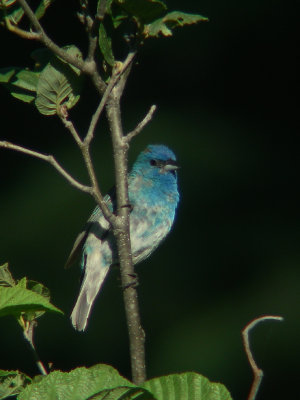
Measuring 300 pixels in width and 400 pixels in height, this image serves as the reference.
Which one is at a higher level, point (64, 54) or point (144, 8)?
point (144, 8)

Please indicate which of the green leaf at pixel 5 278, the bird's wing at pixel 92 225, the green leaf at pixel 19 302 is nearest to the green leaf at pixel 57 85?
the green leaf at pixel 5 278

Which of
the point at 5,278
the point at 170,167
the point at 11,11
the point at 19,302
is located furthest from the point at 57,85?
the point at 170,167

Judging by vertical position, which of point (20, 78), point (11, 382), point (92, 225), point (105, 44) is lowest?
point (92, 225)

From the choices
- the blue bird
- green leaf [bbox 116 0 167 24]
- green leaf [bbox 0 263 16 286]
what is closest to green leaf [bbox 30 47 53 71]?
green leaf [bbox 116 0 167 24]

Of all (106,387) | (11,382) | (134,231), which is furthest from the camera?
(134,231)

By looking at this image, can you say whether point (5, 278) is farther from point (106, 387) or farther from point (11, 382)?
point (106, 387)

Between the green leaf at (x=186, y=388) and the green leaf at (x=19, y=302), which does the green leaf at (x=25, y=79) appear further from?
the green leaf at (x=186, y=388)
